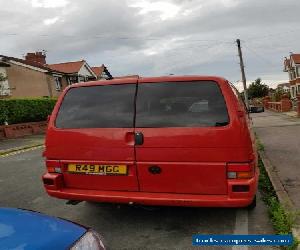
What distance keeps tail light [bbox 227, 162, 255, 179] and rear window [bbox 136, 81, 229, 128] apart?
49cm

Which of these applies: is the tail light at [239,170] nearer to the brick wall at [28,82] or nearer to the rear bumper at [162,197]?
the rear bumper at [162,197]

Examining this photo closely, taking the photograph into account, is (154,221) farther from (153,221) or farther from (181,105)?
(181,105)

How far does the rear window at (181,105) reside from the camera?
4.82 metres

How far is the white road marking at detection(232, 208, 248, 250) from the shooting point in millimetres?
4969

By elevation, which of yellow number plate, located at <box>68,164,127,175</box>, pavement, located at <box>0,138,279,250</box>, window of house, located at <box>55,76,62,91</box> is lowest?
pavement, located at <box>0,138,279,250</box>

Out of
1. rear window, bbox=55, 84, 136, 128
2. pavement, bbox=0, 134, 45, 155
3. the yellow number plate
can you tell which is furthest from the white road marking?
pavement, bbox=0, 134, 45, 155

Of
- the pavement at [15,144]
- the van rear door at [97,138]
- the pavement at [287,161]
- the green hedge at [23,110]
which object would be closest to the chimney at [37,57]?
the green hedge at [23,110]

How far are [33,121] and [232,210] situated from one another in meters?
25.7

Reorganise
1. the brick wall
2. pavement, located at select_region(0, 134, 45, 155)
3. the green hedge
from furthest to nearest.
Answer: the brick wall
the green hedge
pavement, located at select_region(0, 134, 45, 155)

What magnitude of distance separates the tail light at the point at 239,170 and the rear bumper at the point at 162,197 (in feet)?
0.18

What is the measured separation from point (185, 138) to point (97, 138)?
1083 millimetres

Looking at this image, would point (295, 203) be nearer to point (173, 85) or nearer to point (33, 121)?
point (173, 85)

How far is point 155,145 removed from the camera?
487 centimetres

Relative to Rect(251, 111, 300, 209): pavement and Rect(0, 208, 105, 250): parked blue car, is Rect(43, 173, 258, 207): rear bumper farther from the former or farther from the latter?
Rect(0, 208, 105, 250): parked blue car
